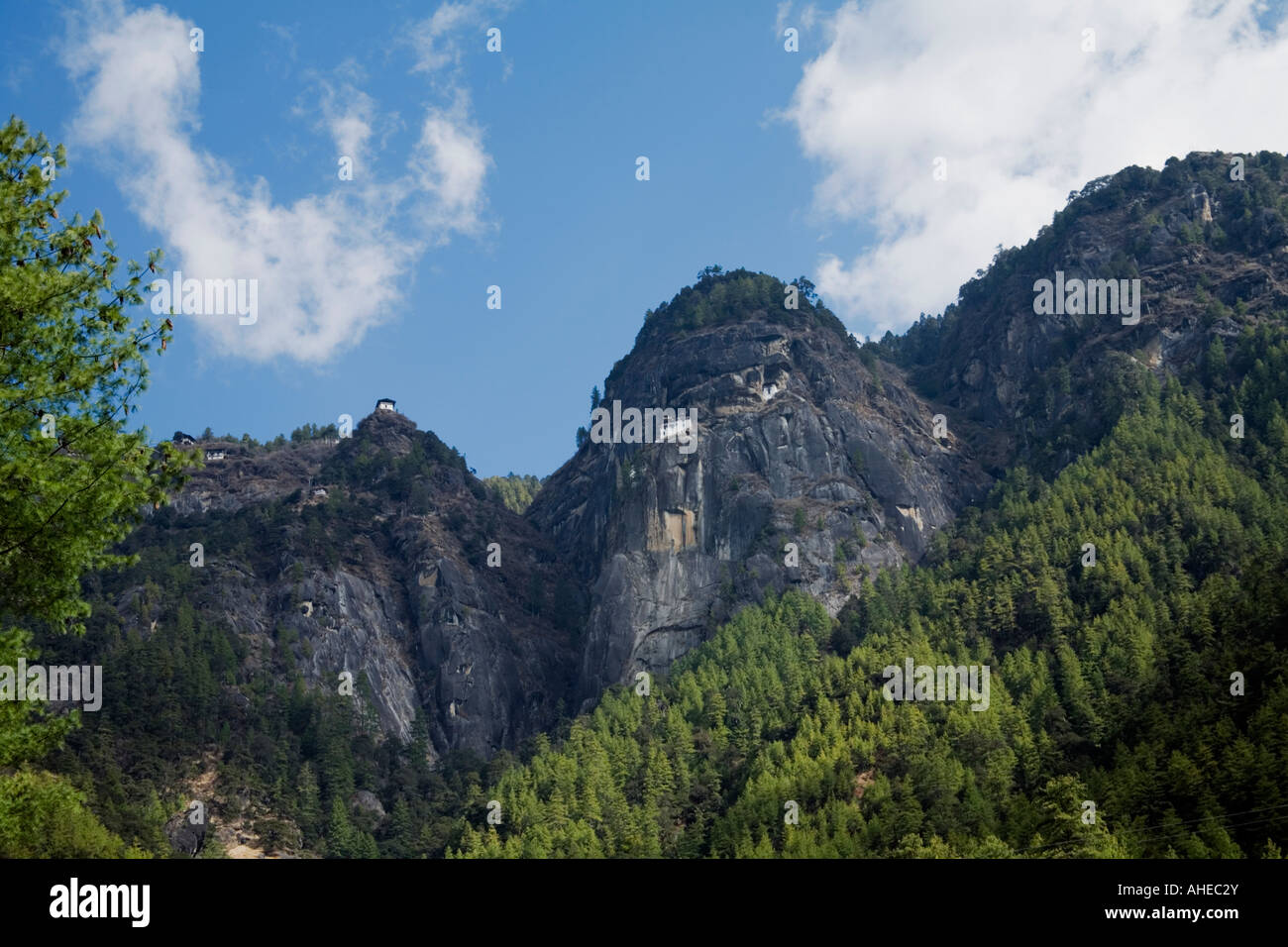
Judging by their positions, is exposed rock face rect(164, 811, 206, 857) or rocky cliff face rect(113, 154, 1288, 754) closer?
exposed rock face rect(164, 811, 206, 857)

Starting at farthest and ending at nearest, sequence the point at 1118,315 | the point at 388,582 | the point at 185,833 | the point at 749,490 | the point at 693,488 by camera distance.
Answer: the point at 1118,315 < the point at 388,582 < the point at 693,488 < the point at 749,490 < the point at 185,833

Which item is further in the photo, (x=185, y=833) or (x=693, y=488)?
(x=693, y=488)

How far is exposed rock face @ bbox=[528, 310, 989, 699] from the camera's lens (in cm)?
14600

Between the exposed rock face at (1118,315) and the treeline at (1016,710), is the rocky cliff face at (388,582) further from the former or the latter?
the exposed rock face at (1118,315)

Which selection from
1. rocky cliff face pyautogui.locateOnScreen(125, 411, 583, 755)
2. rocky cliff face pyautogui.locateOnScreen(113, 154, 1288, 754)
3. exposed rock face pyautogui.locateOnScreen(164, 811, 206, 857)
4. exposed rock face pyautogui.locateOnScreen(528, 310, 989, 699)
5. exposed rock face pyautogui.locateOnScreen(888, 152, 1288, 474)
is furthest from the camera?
exposed rock face pyautogui.locateOnScreen(888, 152, 1288, 474)

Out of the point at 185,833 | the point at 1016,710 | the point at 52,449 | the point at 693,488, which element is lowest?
the point at 185,833

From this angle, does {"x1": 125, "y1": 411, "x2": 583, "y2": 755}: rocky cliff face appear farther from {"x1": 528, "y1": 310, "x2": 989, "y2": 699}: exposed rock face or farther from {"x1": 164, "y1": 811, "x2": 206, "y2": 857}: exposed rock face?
{"x1": 164, "y1": 811, "x2": 206, "y2": 857}: exposed rock face

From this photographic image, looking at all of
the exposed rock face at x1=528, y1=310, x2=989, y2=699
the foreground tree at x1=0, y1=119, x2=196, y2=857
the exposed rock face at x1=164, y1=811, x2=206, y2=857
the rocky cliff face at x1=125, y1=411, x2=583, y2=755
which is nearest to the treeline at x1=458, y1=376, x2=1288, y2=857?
the exposed rock face at x1=528, y1=310, x2=989, y2=699

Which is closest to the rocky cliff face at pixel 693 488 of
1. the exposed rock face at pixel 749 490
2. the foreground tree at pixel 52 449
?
the exposed rock face at pixel 749 490

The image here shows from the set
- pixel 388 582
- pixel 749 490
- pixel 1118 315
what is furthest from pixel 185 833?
pixel 1118 315

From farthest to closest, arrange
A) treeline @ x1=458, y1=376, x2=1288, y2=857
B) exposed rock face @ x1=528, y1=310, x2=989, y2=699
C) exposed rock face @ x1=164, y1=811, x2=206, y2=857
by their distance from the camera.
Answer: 1. exposed rock face @ x1=528, y1=310, x2=989, y2=699
2. exposed rock face @ x1=164, y1=811, x2=206, y2=857
3. treeline @ x1=458, y1=376, x2=1288, y2=857

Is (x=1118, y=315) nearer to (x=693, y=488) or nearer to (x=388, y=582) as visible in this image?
(x=693, y=488)

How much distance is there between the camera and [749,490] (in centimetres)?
Result: 15400
